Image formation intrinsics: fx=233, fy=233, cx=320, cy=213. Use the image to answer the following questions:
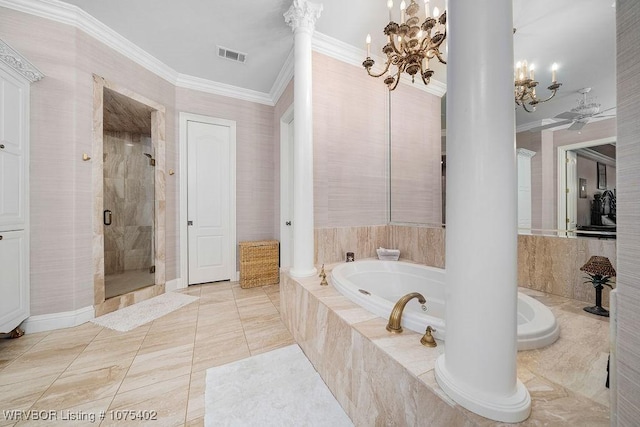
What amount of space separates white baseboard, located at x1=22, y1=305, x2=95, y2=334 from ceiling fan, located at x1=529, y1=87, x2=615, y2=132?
3925 millimetres

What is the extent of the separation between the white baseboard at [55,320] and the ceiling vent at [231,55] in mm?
2988

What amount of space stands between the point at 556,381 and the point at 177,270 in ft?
11.7

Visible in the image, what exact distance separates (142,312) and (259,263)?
1328 mm

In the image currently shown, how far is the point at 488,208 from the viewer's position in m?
0.65

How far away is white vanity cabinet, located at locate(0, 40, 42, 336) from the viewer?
1713 mm

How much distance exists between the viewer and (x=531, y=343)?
978 millimetres

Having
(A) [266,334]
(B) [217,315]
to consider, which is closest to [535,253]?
(A) [266,334]

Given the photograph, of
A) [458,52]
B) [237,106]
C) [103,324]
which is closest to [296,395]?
[458,52]

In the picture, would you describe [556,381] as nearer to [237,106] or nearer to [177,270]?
[177,270]

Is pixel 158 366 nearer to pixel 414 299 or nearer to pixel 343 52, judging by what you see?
pixel 414 299

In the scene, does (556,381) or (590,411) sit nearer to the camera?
(590,411)

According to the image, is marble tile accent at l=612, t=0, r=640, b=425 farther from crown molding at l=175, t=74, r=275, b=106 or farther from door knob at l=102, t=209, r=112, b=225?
door knob at l=102, t=209, r=112, b=225

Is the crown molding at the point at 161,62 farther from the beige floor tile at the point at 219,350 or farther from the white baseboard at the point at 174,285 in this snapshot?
the beige floor tile at the point at 219,350

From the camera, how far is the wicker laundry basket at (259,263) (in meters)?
3.14
